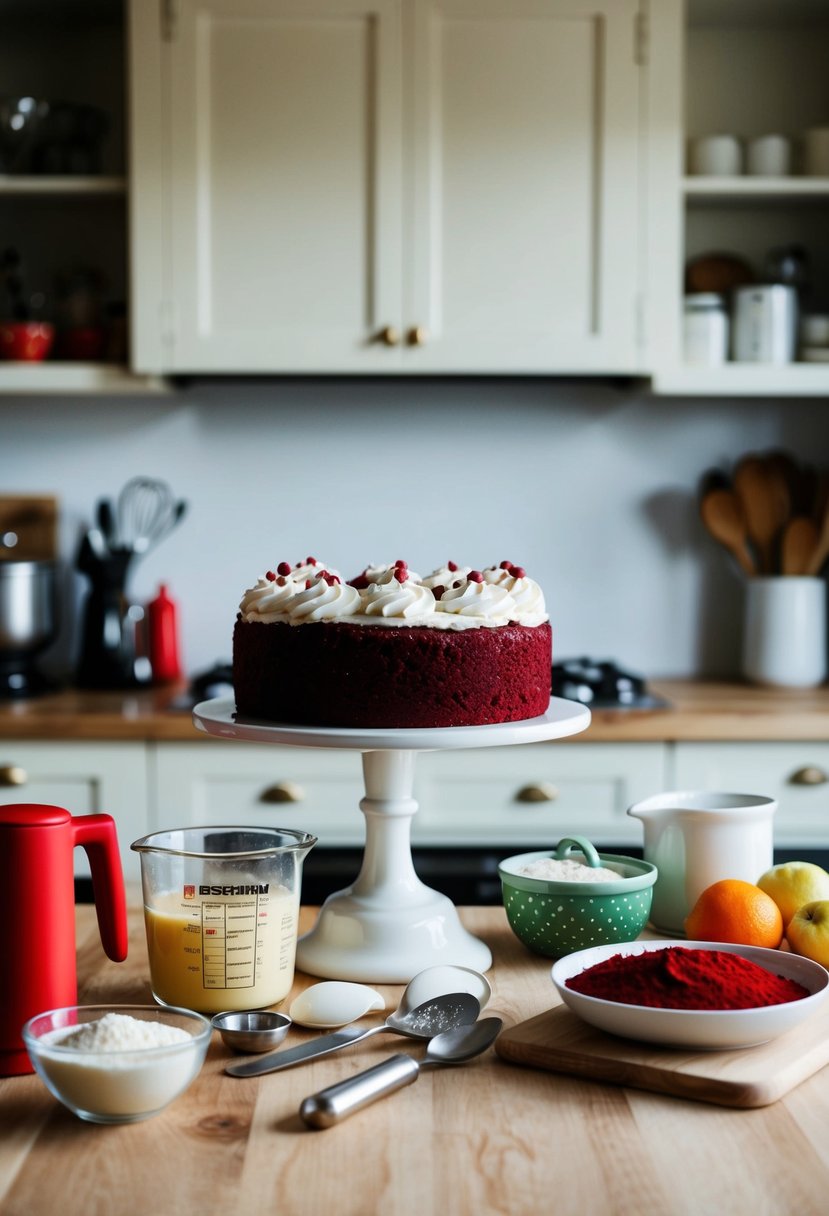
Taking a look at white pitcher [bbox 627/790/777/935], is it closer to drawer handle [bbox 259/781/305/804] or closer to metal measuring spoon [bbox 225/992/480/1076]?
metal measuring spoon [bbox 225/992/480/1076]

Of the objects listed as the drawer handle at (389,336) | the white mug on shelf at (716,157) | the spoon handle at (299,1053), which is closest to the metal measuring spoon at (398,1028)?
the spoon handle at (299,1053)

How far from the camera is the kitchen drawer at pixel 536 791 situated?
2424 millimetres

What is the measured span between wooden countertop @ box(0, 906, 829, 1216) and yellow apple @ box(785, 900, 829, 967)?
20 centimetres

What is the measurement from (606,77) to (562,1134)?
222cm

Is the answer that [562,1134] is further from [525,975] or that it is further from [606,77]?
[606,77]

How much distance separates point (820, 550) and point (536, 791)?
36.1 inches

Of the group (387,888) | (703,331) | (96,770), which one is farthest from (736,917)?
(703,331)

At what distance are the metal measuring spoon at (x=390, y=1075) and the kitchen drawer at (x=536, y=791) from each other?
142 centimetres

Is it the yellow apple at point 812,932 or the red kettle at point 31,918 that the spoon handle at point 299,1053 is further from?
the yellow apple at point 812,932

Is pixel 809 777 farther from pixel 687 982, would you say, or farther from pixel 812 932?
pixel 687 982

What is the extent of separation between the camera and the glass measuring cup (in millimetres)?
1062

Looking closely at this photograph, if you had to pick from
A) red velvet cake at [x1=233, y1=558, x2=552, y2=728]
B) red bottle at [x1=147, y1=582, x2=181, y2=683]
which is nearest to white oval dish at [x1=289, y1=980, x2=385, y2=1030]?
red velvet cake at [x1=233, y1=558, x2=552, y2=728]

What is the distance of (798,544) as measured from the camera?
9.39 ft

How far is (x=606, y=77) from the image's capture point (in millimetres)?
2561
